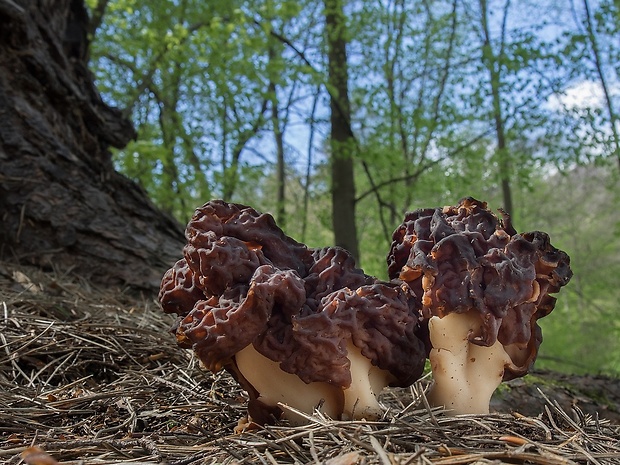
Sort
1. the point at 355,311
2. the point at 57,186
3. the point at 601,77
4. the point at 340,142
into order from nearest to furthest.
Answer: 1. the point at 355,311
2. the point at 57,186
3. the point at 340,142
4. the point at 601,77

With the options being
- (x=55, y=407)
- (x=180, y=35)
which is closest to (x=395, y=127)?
(x=180, y=35)

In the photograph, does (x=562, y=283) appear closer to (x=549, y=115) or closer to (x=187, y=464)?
(x=187, y=464)

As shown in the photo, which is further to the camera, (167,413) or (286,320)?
(167,413)

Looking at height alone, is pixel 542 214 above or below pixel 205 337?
above

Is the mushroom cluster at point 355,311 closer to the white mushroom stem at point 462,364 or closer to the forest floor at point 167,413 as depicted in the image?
the white mushroom stem at point 462,364

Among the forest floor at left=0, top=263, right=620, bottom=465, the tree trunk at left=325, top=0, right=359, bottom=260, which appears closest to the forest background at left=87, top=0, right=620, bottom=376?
the tree trunk at left=325, top=0, right=359, bottom=260

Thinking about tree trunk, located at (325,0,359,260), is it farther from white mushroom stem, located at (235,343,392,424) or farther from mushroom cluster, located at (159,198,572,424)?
white mushroom stem, located at (235,343,392,424)

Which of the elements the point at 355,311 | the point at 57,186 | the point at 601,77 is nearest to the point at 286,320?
the point at 355,311

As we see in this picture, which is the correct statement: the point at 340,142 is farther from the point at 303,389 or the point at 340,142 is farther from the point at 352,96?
the point at 303,389
